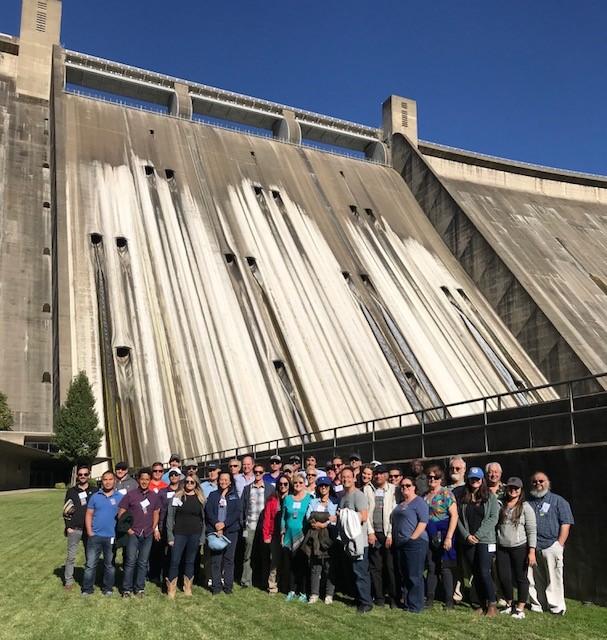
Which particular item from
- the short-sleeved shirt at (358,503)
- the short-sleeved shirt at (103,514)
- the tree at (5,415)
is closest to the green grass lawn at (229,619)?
the short-sleeved shirt at (103,514)

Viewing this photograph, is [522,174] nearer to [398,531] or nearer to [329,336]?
[329,336]

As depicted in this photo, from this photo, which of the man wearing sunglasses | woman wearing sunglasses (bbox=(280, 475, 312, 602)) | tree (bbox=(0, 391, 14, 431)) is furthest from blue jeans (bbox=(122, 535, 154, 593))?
tree (bbox=(0, 391, 14, 431))

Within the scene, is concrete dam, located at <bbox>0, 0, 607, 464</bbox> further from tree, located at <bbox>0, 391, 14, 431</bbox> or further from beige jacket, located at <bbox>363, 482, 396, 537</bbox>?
beige jacket, located at <bbox>363, 482, 396, 537</bbox>

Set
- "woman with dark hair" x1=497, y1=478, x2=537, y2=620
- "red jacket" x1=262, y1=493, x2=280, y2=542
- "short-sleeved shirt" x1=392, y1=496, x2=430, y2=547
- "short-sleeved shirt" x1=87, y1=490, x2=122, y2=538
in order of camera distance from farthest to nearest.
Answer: "red jacket" x1=262, y1=493, x2=280, y2=542 → "short-sleeved shirt" x1=87, y1=490, x2=122, y2=538 → "short-sleeved shirt" x1=392, y1=496, x2=430, y2=547 → "woman with dark hair" x1=497, y1=478, x2=537, y2=620

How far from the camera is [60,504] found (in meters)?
18.3

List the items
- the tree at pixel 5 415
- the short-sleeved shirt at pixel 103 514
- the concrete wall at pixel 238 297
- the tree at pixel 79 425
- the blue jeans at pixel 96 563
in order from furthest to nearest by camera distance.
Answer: the concrete wall at pixel 238 297 < the tree at pixel 5 415 < the tree at pixel 79 425 < the short-sleeved shirt at pixel 103 514 < the blue jeans at pixel 96 563

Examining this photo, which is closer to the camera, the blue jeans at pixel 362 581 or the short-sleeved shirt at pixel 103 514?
the blue jeans at pixel 362 581

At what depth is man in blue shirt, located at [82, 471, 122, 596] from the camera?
7.39 meters

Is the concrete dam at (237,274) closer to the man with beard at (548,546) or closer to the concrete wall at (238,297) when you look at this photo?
the concrete wall at (238,297)

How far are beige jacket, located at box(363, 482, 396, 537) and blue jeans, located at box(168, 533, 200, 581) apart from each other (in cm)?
205

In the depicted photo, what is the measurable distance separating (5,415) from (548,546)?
20.2m

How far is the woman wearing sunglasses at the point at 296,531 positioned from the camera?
755cm

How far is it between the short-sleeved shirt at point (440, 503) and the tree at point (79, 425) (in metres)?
16.6

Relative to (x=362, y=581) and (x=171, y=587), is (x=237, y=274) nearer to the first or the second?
(x=171, y=587)
